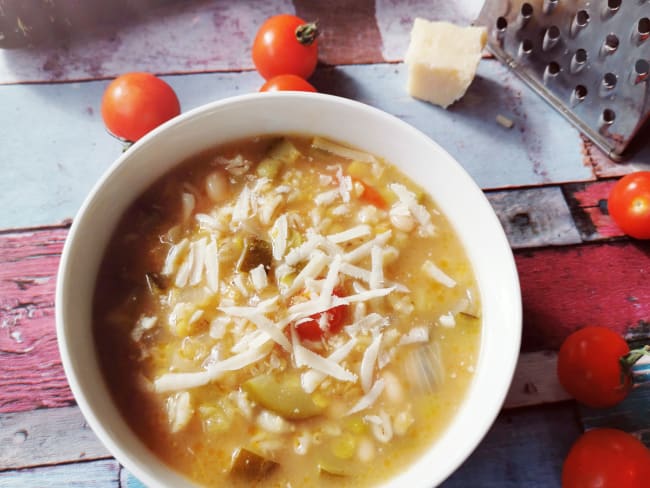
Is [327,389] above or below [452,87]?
below

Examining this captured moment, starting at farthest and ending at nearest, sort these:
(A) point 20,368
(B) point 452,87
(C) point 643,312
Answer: (B) point 452,87 < (C) point 643,312 < (A) point 20,368

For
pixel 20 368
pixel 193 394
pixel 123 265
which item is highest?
pixel 123 265

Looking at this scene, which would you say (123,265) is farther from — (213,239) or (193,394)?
(193,394)

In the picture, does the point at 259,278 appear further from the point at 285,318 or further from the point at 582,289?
the point at 582,289

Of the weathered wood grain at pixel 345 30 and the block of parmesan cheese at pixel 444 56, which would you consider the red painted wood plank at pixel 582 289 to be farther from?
the weathered wood grain at pixel 345 30

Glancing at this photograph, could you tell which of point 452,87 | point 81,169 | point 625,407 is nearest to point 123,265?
point 81,169

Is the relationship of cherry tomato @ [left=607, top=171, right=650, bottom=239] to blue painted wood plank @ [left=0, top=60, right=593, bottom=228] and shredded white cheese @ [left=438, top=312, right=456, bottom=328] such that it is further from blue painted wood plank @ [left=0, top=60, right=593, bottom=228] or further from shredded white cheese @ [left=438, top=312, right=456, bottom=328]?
shredded white cheese @ [left=438, top=312, right=456, bottom=328]
